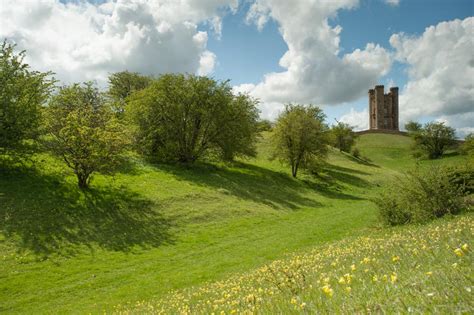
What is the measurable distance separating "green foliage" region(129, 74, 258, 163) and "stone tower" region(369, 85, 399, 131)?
116 metres

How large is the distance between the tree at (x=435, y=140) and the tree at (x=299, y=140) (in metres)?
59.3

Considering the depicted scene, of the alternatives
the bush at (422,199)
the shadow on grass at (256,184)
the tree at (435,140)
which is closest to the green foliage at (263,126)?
the shadow on grass at (256,184)

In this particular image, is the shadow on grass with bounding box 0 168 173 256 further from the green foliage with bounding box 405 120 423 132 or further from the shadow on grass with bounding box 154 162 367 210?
the green foliage with bounding box 405 120 423 132

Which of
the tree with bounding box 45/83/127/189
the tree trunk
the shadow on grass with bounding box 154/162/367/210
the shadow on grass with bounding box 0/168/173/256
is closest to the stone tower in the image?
the shadow on grass with bounding box 154/162/367/210

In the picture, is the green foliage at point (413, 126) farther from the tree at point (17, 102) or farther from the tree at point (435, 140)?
the tree at point (17, 102)

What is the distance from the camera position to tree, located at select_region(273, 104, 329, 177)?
51156 millimetres

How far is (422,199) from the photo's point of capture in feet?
71.9

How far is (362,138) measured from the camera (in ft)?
384

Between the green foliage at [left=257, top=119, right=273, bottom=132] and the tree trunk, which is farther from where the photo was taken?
the green foliage at [left=257, top=119, right=273, bottom=132]

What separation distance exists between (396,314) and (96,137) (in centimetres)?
2782

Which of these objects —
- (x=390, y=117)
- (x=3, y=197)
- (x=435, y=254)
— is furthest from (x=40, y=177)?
(x=390, y=117)

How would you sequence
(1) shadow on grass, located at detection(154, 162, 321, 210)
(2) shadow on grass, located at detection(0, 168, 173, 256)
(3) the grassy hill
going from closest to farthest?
(3) the grassy hill
(2) shadow on grass, located at detection(0, 168, 173, 256)
(1) shadow on grass, located at detection(154, 162, 321, 210)

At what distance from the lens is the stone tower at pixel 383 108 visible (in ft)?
479

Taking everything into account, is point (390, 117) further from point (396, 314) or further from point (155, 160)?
point (396, 314)
